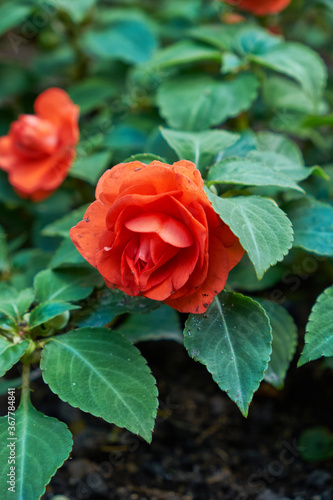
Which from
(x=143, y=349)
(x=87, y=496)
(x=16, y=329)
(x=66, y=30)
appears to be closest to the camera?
(x=16, y=329)

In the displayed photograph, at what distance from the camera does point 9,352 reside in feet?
2.35

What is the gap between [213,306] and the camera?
74 centimetres

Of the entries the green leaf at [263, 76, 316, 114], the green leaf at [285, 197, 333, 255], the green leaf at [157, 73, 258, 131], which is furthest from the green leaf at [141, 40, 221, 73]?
the green leaf at [285, 197, 333, 255]

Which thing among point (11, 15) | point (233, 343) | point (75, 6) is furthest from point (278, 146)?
point (11, 15)

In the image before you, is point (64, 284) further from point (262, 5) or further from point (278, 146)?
point (262, 5)

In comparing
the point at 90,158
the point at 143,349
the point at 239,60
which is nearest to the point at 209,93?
the point at 239,60

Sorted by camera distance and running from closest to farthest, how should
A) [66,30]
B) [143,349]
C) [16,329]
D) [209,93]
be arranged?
[16,329]
[209,93]
[143,349]
[66,30]

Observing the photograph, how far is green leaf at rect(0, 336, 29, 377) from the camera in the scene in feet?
2.26

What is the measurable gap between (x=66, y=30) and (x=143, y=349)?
109 centimetres

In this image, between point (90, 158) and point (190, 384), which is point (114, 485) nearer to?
point (190, 384)

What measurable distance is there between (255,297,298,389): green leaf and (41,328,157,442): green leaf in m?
0.25

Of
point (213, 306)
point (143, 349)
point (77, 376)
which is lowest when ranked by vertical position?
point (143, 349)

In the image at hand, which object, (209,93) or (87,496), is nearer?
(87,496)

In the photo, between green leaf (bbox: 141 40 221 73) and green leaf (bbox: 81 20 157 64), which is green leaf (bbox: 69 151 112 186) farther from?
green leaf (bbox: 81 20 157 64)
